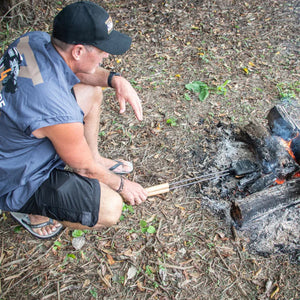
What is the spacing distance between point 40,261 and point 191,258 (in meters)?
1.42

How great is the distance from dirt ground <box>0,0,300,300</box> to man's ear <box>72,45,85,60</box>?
1.59 metres

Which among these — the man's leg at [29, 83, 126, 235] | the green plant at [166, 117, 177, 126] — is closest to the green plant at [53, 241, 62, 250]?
the man's leg at [29, 83, 126, 235]

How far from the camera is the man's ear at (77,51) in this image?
6.96ft

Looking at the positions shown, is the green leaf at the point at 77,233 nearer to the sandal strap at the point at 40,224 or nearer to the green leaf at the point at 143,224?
the sandal strap at the point at 40,224

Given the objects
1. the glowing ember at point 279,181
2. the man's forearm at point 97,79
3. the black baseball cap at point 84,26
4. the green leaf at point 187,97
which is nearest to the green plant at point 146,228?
the glowing ember at point 279,181

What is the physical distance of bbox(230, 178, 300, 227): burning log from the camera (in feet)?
8.70

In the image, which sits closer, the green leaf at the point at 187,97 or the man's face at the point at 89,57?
the man's face at the point at 89,57

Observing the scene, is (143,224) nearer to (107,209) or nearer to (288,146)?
(107,209)

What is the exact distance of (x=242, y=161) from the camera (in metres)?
3.17

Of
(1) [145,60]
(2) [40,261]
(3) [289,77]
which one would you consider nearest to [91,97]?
(2) [40,261]

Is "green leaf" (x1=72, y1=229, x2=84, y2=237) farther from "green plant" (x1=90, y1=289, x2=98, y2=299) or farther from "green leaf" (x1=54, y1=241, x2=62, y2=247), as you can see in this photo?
"green plant" (x1=90, y1=289, x2=98, y2=299)

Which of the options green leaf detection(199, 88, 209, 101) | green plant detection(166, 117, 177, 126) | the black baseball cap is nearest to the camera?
the black baseball cap

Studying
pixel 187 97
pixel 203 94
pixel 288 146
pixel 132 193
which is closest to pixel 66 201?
pixel 132 193

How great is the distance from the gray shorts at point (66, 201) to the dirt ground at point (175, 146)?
1.82 ft
